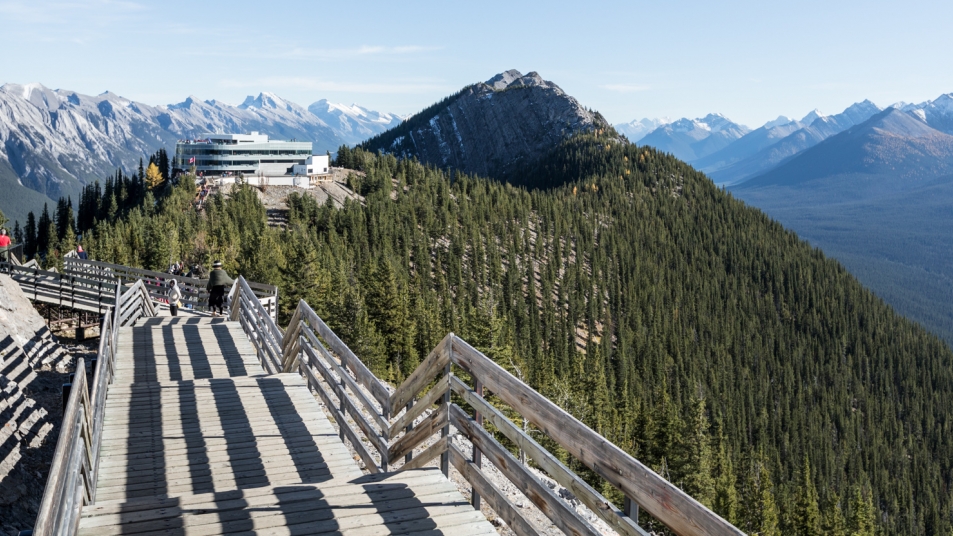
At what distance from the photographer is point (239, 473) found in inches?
325

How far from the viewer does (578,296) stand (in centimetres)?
14525

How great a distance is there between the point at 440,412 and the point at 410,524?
3.98ft

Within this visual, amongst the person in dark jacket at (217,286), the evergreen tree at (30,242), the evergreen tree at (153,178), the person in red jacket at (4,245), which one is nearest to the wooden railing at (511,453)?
the person in dark jacket at (217,286)

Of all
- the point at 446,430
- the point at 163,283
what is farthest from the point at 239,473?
the point at 163,283

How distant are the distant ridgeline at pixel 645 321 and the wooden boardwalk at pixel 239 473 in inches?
1606

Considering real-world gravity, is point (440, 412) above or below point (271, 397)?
above

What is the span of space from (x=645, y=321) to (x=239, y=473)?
144882 mm

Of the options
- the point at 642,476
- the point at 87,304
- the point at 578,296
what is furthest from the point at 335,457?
the point at 578,296

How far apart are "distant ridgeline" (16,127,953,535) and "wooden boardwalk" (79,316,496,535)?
40797mm

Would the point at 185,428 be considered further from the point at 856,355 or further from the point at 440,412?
the point at 856,355

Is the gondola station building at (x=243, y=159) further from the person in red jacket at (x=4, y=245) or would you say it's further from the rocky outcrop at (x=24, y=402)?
the rocky outcrop at (x=24, y=402)

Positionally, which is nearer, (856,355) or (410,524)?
(410,524)

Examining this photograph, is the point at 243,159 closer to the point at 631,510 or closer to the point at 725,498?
the point at 725,498

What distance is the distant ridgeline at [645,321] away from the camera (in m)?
67.3
